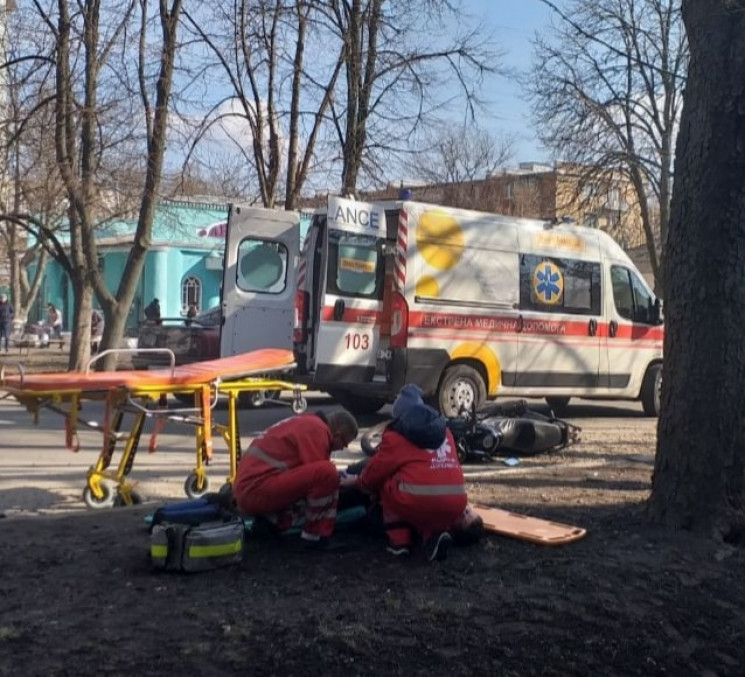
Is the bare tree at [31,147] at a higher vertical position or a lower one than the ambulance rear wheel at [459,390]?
higher

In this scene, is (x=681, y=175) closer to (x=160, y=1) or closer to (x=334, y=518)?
(x=334, y=518)

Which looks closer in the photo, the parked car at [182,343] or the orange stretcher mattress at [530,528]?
the orange stretcher mattress at [530,528]

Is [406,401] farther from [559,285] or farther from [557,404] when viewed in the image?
[557,404]

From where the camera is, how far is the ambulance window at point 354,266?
12531 millimetres

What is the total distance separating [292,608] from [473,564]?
1.30 m

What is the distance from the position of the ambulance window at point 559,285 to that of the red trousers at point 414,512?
8008mm

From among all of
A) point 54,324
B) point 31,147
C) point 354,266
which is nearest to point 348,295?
point 354,266

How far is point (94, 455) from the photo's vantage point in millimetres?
11359

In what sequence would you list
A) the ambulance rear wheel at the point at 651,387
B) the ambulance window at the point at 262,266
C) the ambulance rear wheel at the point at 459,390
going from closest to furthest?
the ambulance rear wheel at the point at 459,390 → the ambulance window at the point at 262,266 → the ambulance rear wheel at the point at 651,387

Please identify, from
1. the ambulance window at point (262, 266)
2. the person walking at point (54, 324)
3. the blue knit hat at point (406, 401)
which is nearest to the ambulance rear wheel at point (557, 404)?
the ambulance window at point (262, 266)

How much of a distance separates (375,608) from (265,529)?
1.35 metres

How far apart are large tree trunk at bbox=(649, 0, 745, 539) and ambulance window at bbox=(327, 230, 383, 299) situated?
20.0 feet

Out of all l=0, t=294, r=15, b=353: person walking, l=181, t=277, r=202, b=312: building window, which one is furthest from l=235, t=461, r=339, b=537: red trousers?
l=181, t=277, r=202, b=312: building window

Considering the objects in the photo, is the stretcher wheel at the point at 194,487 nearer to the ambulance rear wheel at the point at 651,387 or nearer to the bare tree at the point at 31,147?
the ambulance rear wheel at the point at 651,387
